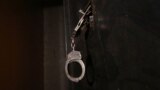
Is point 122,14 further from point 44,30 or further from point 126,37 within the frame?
point 44,30

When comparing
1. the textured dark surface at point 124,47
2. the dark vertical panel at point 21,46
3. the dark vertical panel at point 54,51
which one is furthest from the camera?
the dark vertical panel at point 54,51

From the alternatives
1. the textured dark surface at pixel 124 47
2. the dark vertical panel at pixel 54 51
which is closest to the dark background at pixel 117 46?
the textured dark surface at pixel 124 47

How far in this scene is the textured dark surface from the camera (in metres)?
0.37

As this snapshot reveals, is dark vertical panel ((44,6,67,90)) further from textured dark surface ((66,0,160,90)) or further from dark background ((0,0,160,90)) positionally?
textured dark surface ((66,0,160,90))

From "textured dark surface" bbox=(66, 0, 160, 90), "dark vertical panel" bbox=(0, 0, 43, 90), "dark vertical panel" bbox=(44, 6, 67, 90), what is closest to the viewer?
"textured dark surface" bbox=(66, 0, 160, 90)

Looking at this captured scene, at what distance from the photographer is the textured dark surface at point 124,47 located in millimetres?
368

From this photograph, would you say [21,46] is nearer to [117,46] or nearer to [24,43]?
[24,43]

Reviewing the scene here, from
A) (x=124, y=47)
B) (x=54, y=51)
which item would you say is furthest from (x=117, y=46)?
(x=54, y=51)

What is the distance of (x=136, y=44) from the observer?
40 centimetres

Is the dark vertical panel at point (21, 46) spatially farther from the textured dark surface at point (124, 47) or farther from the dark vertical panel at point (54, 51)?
the textured dark surface at point (124, 47)

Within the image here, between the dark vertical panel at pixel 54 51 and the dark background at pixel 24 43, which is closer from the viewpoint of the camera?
the dark background at pixel 24 43

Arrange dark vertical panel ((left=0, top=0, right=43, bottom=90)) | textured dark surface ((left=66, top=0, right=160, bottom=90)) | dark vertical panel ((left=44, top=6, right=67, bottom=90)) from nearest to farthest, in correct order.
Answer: textured dark surface ((left=66, top=0, right=160, bottom=90))
dark vertical panel ((left=0, top=0, right=43, bottom=90))
dark vertical panel ((left=44, top=6, right=67, bottom=90))

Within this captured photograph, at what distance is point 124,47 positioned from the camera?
416mm

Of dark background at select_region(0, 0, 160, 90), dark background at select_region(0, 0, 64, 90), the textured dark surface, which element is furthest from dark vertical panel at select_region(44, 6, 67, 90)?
the textured dark surface
